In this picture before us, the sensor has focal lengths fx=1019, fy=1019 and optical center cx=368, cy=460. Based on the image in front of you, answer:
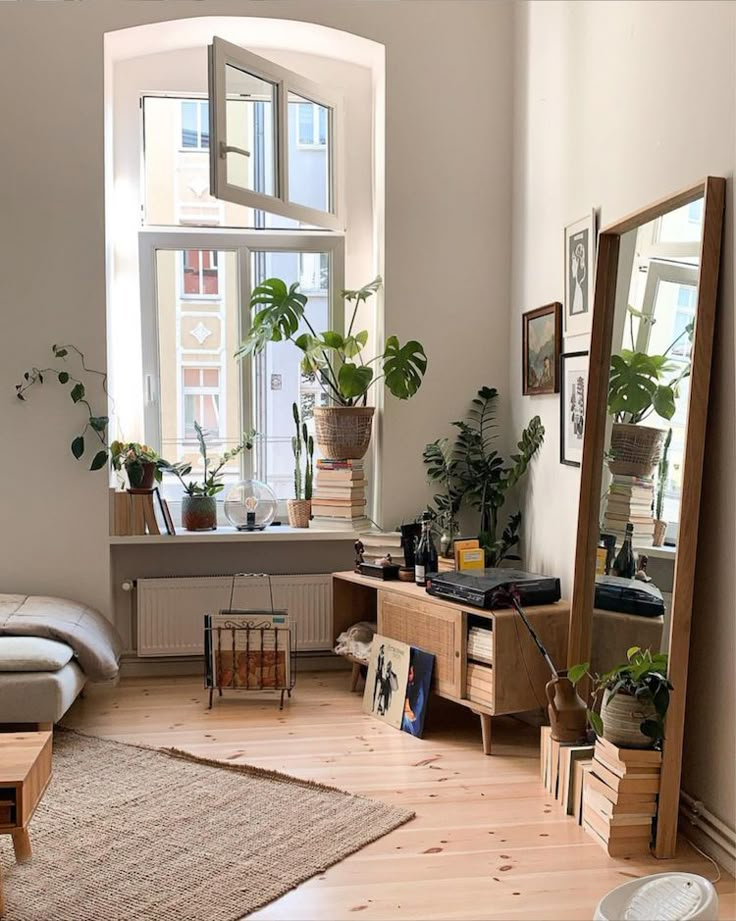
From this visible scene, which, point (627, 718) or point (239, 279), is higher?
point (239, 279)

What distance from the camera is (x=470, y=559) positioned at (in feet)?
13.6

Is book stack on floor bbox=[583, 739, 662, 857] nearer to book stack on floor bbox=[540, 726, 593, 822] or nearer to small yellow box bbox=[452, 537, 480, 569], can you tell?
book stack on floor bbox=[540, 726, 593, 822]

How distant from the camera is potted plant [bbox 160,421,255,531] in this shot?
15.5ft

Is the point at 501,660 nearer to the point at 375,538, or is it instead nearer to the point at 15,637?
the point at 375,538

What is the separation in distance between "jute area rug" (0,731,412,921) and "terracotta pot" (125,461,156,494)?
1.28m

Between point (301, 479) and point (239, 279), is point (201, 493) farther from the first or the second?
point (239, 279)

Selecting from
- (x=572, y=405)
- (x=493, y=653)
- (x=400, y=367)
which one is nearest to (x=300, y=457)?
(x=400, y=367)

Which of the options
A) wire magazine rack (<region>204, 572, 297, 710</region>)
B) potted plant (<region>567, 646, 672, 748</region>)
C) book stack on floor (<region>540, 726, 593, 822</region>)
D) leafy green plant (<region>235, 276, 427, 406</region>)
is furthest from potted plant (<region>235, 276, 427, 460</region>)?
potted plant (<region>567, 646, 672, 748</region>)

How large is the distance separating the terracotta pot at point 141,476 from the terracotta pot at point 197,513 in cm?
20

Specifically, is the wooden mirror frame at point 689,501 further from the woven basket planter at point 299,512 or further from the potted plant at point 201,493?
the potted plant at point 201,493

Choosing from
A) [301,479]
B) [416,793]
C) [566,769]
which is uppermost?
[301,479]

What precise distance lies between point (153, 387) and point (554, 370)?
1.97 m

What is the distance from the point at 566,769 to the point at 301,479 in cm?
215

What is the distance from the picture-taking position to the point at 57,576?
4.58m
